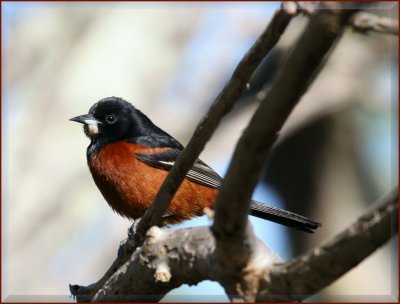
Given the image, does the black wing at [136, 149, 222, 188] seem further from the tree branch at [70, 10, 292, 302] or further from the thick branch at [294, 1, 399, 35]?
the thick branch at [294, 1, 399, 35]

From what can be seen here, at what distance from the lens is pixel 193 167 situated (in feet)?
20.9

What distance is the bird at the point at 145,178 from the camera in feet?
20.8

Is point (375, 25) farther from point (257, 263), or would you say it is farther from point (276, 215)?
point (276, 215)

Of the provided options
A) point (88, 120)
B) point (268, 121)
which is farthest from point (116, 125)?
point (268, 121)

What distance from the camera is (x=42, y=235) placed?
380 inches

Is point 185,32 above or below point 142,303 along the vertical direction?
above

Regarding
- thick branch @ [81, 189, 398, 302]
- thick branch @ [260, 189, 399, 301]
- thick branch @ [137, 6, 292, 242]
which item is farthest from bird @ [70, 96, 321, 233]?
thick branch @ [260, 189, 399, 301]

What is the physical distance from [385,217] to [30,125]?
330 inches

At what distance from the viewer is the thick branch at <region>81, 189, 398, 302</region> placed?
234 cm

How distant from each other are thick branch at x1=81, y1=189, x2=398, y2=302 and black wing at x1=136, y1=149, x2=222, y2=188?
2.53 metres

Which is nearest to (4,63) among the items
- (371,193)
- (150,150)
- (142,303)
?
(150,150)

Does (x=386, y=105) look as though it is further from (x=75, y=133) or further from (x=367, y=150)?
(x=75, y=133)

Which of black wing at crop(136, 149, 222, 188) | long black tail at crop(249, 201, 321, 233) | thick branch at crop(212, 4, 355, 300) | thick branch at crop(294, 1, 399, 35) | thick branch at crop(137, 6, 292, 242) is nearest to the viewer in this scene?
thick branch at crop(212, 4, 355, 300)

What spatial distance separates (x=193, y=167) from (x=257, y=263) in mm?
3532
